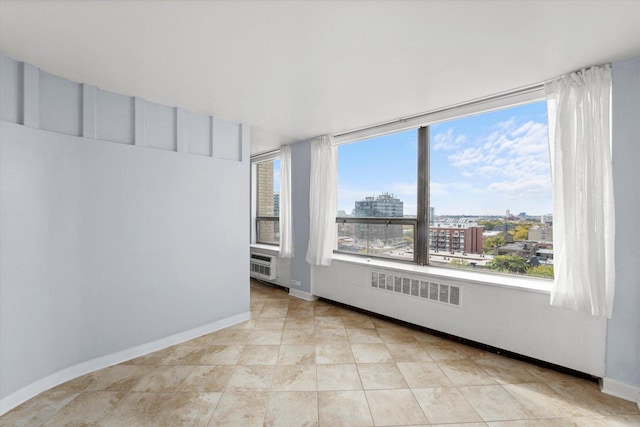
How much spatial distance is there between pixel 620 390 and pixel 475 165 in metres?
2.12

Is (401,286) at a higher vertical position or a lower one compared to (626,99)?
lower

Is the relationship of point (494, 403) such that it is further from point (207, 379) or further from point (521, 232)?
point (207, 379)

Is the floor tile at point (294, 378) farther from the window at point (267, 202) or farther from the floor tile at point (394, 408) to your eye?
the window at point (267, 202)

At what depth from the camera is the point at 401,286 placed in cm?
330

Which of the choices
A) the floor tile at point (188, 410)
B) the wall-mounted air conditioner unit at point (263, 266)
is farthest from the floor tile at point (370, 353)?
the wall-mounted air conditioner unit at point (263, 266)

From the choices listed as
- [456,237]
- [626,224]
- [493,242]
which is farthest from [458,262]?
[626,224]

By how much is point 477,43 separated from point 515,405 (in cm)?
248

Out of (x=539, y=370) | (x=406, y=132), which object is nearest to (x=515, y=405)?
(x=539, y=370)

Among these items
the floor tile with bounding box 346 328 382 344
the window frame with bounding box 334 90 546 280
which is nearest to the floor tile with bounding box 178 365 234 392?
the floor tile with bounding box 346 328 382 344

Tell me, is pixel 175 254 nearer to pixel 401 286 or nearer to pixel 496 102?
pixel 401 286

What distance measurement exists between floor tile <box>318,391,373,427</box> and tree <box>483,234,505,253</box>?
6.35 feet

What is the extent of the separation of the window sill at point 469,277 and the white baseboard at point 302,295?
3.11ft

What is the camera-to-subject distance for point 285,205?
14.9 ft

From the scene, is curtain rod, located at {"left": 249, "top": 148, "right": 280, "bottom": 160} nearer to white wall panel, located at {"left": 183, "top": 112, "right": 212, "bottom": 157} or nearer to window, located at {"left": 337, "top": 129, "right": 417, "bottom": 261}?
window, located at {"left": 337, "top": 129, "right": 417, "bottom": 261}
